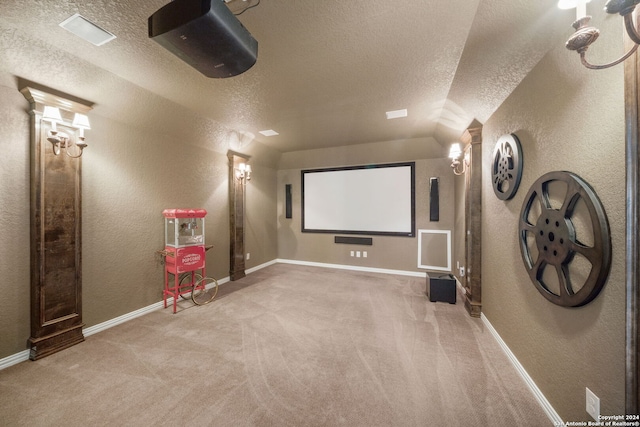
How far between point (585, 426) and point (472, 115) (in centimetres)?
284

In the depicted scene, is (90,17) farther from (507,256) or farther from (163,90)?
(507,256)

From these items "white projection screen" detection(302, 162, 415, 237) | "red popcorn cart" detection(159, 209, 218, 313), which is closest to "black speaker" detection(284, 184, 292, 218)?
"white projection screen" detection(302, 162, 415, 237)

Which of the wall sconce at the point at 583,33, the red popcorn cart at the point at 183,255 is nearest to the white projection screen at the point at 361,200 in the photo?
the red popcorn cart at the point at 183,255

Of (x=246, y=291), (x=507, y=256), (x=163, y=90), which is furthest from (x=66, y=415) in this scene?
(x=507, y=256)

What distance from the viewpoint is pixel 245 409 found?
5.19ft

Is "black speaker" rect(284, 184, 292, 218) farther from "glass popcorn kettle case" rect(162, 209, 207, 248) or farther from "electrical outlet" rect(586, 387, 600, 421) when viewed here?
"electrical outlet" rect(586, 387, 600, 421)

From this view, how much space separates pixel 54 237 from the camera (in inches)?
87.5

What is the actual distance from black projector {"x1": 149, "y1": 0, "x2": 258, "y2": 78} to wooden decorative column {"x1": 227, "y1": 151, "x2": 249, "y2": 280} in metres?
3.22

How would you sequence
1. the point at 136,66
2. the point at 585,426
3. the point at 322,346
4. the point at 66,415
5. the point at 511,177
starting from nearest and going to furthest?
1. the point at 585,426
2. the point at 66,415
3. the point at 511,177
4. the point at 136,66
5. the point at 322,346

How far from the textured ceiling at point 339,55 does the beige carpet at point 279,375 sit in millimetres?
2497

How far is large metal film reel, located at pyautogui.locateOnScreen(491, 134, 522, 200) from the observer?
1.92 meters

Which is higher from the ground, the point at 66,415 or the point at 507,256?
the point at 507,256

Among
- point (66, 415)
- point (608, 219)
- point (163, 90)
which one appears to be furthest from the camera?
point (163, 90)

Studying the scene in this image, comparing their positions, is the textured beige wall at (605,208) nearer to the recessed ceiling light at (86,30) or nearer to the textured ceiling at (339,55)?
the textured ceiling at (339,55)
